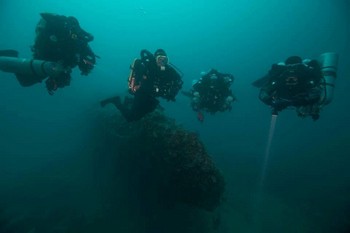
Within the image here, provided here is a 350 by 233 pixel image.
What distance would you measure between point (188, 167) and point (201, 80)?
3.45 meters

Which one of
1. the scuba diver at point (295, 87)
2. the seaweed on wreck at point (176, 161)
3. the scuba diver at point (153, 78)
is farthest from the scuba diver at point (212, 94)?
Result: the scuba diver at point (153, 78)

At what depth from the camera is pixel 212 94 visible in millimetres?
9703

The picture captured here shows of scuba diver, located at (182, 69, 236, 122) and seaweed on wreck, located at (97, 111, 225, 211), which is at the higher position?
scuba diver, located at (182, 69, 236, 122)

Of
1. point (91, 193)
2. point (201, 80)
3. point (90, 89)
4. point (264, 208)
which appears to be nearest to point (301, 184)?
point (264, 208)

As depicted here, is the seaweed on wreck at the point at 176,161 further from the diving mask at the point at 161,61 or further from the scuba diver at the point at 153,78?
the diving mask at the point at 161,61

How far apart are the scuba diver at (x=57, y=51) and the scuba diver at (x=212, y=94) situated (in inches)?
158

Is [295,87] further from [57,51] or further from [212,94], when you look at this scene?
[57,51]

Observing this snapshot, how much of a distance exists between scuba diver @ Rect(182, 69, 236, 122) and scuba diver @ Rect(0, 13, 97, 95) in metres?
4.00

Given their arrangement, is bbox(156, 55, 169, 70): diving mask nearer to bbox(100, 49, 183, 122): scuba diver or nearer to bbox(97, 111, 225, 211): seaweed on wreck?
bbox(100, 49, 183, 122): scuba diver

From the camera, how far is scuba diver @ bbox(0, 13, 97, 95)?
22.7ft

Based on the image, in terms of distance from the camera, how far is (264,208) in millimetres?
14773

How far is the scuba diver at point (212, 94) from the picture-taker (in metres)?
9.71

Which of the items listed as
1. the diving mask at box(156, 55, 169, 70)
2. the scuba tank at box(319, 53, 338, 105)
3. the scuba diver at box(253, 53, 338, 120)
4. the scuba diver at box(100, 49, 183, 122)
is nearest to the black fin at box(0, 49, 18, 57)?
the scuba diver at box(100, 49, 183, 122)

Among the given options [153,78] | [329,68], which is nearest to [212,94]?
[153,78]
